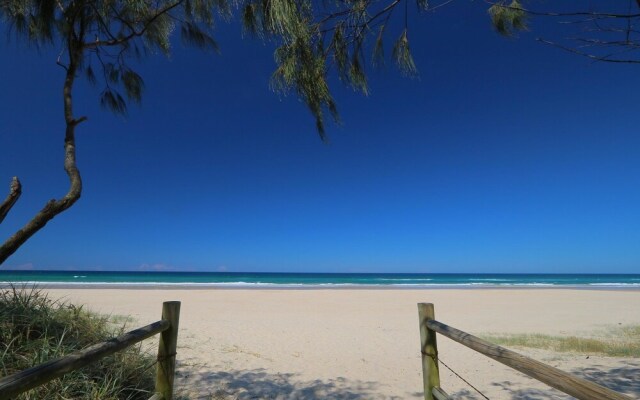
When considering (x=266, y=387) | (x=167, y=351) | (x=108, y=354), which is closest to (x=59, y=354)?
(x=167, y=351)

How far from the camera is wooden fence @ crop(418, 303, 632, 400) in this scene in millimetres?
1438

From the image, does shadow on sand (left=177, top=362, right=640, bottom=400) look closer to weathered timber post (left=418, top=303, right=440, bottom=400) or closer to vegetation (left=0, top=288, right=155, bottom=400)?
vegetation (left=0, top=288, right=155, bottom=400)


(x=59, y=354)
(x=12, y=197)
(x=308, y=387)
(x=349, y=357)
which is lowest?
(x=308, y=387)

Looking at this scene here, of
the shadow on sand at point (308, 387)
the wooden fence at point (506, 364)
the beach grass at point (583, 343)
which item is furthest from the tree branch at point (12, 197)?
the beach grass at point (583, 343)

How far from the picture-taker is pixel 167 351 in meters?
2.87

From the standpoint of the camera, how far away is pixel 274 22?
109 inches

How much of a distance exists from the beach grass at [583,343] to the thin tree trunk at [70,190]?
8.12 m

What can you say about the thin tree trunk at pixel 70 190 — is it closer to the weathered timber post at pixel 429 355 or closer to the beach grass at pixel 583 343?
the weathered timber post at pixel 429 355

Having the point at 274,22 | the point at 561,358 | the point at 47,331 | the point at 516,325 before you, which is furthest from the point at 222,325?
the point at 274,22

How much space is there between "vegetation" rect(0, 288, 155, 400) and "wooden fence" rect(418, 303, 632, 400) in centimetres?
233

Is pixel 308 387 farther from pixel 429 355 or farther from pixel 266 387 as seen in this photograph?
pixel 429 355

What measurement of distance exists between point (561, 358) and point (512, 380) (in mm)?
1967

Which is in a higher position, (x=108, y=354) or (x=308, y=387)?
(x=108, y=354)

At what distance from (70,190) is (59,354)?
146cm
